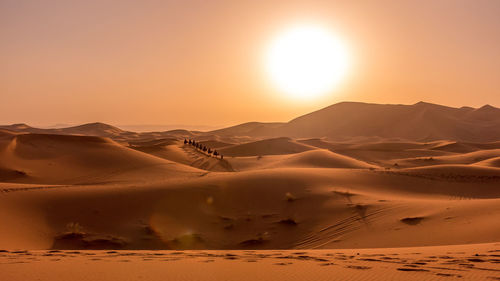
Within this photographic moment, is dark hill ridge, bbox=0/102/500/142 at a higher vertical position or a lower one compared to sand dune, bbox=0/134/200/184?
higher

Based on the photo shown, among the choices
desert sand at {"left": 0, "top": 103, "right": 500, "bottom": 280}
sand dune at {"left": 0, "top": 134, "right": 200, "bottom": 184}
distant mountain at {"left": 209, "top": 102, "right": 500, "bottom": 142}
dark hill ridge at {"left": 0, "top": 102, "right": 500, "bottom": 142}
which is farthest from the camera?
distant mountain at {"left": 209, "top": 102, "right": 500, "bottom": 142}

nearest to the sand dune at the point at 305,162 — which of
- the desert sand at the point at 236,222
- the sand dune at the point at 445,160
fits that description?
the sand dune at the point at 445,160

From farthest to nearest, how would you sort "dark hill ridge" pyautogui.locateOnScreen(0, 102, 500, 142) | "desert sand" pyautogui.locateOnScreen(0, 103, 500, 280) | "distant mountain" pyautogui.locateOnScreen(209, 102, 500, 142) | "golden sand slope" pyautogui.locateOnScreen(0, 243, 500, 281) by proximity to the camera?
1. "distant mountain" pyautogui.locateOnScreen(209, 102, 500, 142)
2. "dark hill ridge" pyautogui.locateOnScreen(0, 102, 500, 142)
3. "desert sand" pyautogui.locateOnScreen(0, 103, 500, 280)
4. "golden sand slope" pyautogui.locateOnScreen(0, 243, 500, 281)

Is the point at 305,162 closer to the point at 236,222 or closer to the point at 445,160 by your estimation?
the point at 445,160

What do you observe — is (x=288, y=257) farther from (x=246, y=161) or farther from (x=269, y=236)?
(x=246, y=161)

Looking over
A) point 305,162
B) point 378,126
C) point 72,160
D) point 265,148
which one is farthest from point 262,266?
point 378,126

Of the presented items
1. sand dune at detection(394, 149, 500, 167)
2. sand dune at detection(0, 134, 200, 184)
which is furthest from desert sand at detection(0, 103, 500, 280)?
sand dune at detection(394, 149, 500, 167)

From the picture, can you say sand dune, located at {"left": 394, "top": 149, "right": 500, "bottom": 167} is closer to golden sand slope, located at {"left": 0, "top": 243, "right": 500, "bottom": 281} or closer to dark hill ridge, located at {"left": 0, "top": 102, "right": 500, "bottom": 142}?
golden sand slope, located at {"left": 0, "top": 243, "right": 500, "bottom": 281}
